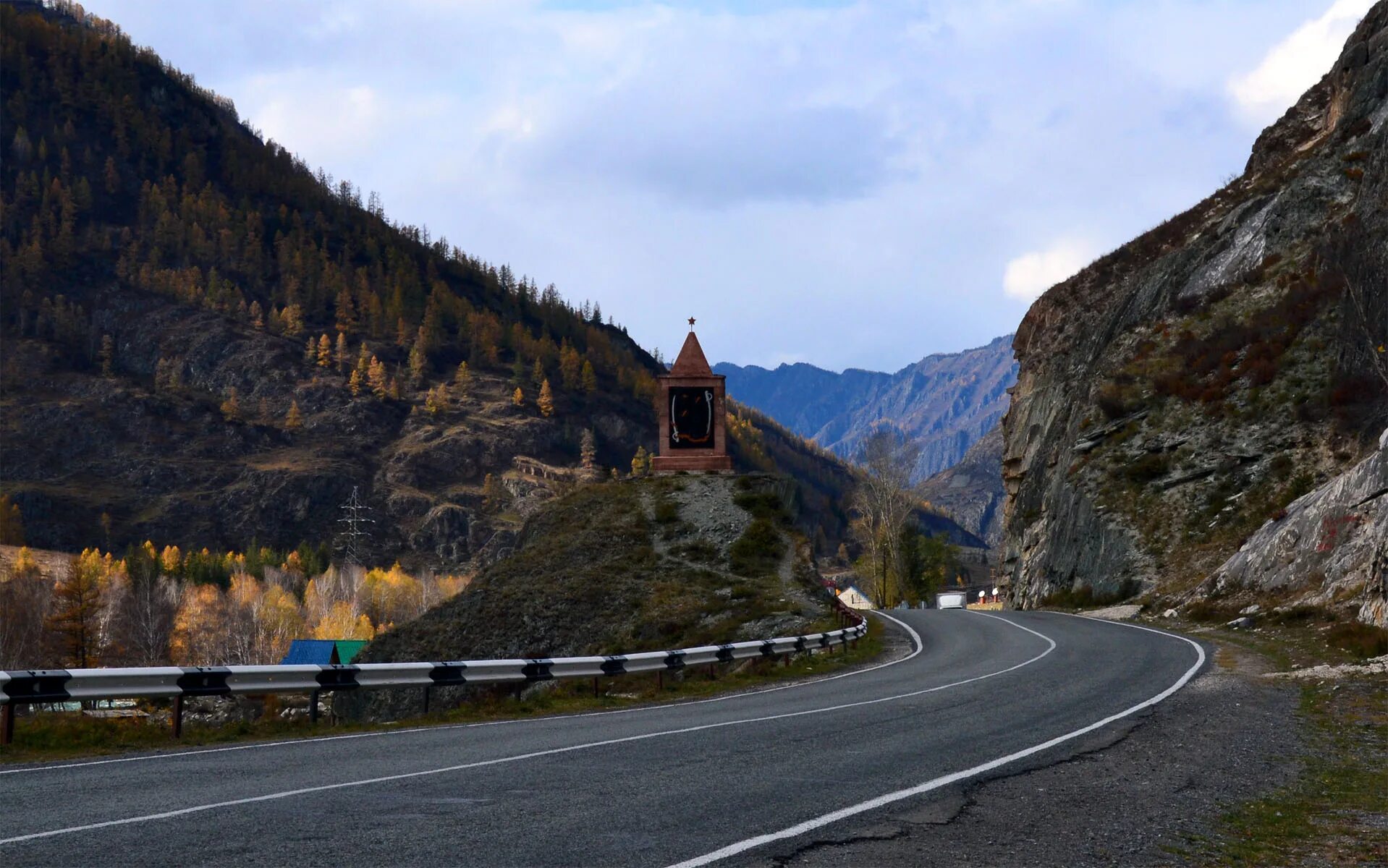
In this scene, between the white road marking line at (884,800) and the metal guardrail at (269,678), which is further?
the metal guardrail at (269,678)

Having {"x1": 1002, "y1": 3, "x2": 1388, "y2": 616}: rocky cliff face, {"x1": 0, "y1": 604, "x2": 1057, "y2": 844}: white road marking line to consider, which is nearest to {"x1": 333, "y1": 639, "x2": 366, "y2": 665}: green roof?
{"x1": 1002, "y1": 3, "x2": 1388, "y2": 616}: rocky cliff face

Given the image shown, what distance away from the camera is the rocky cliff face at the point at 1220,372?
40938 mm

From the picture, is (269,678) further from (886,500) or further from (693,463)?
(886,500)

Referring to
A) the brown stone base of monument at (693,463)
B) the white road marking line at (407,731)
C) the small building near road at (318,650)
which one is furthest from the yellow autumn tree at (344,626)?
the white road marking line at (407,731)

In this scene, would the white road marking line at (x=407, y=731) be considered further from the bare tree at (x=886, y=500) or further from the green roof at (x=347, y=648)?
the green roof at (x=347, y=648)

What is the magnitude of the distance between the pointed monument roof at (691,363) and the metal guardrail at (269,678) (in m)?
33.0

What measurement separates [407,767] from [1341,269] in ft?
133

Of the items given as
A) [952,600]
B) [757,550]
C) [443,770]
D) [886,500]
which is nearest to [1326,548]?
[757,550]

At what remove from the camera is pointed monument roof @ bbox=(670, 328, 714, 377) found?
54.7 m

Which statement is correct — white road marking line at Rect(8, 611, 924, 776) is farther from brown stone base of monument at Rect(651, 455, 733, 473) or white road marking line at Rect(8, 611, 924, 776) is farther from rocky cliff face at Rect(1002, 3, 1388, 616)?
brown stone base of monument at Rect(651, 455, 733, 473)

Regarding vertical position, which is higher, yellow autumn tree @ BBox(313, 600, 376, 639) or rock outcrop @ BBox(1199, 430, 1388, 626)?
rock outcrop @ BBox(1199, 430, 1388, 626)

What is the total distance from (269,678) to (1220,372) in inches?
1842

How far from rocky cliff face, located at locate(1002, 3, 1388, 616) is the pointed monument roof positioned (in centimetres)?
1903

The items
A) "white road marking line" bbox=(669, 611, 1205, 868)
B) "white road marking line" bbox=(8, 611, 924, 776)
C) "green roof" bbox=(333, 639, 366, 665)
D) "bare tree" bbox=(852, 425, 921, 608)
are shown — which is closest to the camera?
"white road marking line" bbox=(669, 611, 1205, 868)
